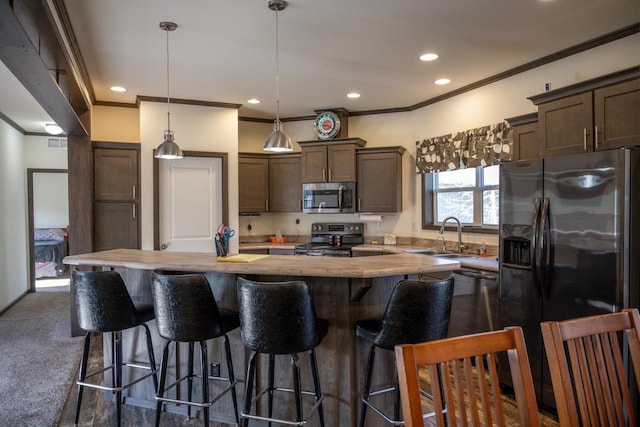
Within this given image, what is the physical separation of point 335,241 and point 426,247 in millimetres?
1193

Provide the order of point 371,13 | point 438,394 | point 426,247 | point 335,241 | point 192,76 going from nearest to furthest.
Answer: point 438,394, point 371,13, point 192,76, point 426,247, point 335,241

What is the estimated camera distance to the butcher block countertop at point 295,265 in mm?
2178

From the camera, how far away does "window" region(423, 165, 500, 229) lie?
4418mm

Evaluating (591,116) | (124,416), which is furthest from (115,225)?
(591,116)

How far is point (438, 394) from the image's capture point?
41.2 inches

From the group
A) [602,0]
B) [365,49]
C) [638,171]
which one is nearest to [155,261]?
[365,49]

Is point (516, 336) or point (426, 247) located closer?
point (516, 336)

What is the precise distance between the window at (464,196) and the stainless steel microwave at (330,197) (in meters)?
→ 0.93

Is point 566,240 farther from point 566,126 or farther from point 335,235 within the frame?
point 335,235

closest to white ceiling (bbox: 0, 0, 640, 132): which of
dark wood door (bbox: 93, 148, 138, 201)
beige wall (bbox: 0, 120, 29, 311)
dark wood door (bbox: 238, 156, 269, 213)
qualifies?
dark wood door (bbox: 93, 148, 138, 201)

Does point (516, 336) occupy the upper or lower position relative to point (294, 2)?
lower

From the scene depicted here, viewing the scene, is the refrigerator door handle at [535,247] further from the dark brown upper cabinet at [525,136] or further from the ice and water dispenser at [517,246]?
the dark brown upper cabinet at [525,136]

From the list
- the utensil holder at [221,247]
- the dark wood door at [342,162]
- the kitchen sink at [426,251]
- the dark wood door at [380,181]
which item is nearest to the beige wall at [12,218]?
the dark wood door at [342,162]

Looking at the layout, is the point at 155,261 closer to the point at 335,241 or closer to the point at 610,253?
the point at 610,253
